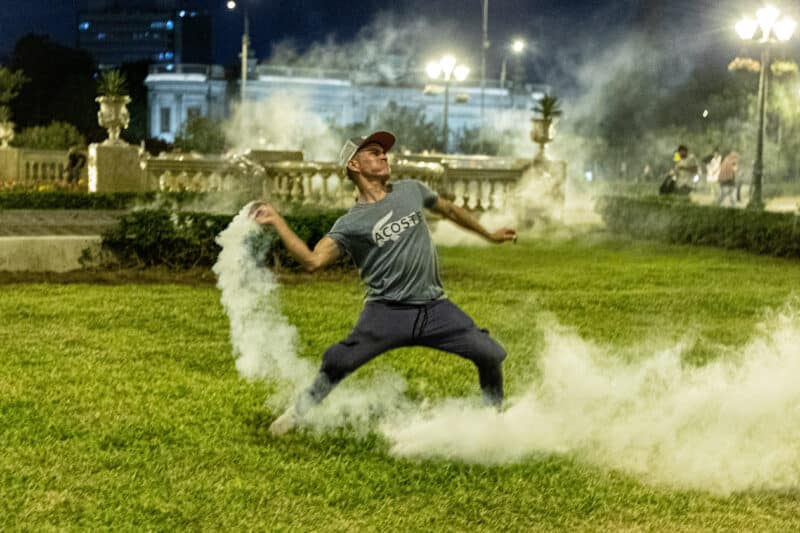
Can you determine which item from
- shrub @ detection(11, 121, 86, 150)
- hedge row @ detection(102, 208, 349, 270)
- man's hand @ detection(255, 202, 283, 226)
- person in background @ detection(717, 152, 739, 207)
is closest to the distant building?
shrub @ detection(11, 121, 86, 150)

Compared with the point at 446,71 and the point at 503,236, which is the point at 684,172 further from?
the point at 503,236

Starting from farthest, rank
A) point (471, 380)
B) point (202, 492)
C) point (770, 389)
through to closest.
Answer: point (471, 380)
point (770, 389)
point (202, 492)

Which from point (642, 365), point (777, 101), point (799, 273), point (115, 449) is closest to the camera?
point (115, 449)

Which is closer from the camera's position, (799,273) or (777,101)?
(799,273)

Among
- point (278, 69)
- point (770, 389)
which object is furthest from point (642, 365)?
point (278, 69)

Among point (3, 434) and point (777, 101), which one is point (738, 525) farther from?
point (777, 101)

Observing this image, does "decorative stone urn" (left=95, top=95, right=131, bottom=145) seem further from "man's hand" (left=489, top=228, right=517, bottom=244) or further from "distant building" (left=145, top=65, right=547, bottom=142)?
"distant building" (left=145, top=65, right=547, bottom=142)

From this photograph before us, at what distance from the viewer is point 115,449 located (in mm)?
5637

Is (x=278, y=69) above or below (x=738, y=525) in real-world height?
above

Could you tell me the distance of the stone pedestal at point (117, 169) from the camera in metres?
21.9

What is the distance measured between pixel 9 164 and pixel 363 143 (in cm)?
2781

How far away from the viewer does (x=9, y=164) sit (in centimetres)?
3116

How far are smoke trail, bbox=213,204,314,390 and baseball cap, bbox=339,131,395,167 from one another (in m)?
0.52

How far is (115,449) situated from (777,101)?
45809mm
